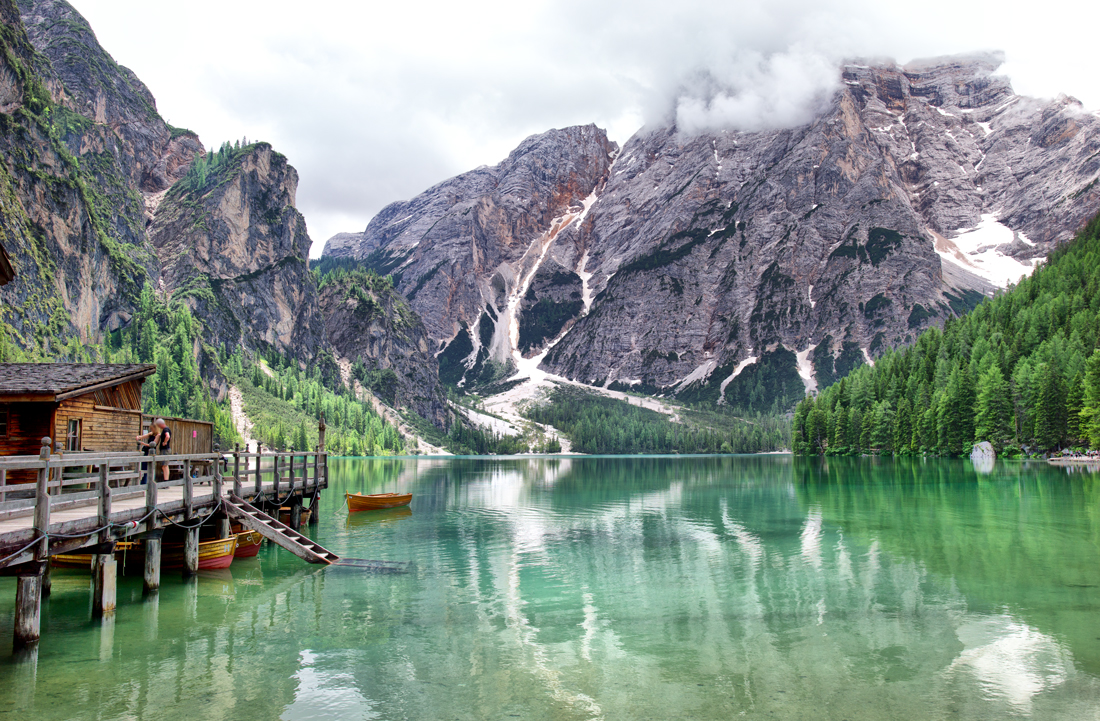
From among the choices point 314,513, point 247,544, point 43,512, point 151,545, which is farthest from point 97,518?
point 314,513

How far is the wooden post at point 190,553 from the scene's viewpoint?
28578 millimetres

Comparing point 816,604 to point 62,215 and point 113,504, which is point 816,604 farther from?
point 62,215

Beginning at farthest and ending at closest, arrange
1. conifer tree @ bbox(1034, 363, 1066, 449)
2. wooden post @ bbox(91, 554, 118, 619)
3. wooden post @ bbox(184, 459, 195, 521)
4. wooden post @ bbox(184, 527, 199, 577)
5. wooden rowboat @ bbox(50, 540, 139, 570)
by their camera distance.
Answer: conifer tree @ bbox(1034, 363, 1066, 449) → wooden post @ bbox(184, 527, 199, 577) → wooden post @ bbox(184, 459, 195, 521) → wooden rowboat @ bbox(50, 540, 139, 570) → wooden post @ bbox(91, 554, 118, 619)

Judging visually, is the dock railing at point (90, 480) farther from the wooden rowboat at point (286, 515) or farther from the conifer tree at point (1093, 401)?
the conifer tree at point (1093, 401)

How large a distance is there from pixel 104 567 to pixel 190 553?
22.2 feet

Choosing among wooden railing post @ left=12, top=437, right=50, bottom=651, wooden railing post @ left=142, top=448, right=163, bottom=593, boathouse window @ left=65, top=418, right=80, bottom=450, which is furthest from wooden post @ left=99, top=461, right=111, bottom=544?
boathouse window @ left=65, top=418, right=80, bottom=450

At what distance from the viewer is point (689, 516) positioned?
52688 mm

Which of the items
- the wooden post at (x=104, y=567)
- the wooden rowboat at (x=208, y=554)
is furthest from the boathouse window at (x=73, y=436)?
the wooden post at (x=104, y=567)

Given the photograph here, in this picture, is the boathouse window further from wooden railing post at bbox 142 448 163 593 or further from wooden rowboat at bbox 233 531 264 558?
wooden railing post at bbox 142 448 163 593

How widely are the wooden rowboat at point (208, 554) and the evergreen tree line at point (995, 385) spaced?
100 metres

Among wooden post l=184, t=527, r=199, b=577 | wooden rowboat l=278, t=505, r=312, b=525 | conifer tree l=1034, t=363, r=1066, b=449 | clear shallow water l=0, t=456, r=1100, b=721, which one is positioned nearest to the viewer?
clear shallow water l=0, t=456, r=1100, b=721

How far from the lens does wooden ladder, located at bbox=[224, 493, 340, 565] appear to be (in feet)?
101

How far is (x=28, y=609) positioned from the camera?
18375 millimetres

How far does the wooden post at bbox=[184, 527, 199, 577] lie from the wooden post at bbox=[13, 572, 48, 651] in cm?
1006
